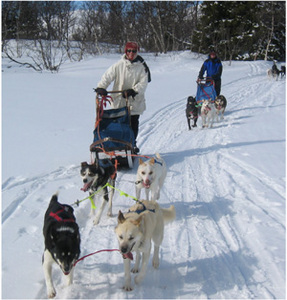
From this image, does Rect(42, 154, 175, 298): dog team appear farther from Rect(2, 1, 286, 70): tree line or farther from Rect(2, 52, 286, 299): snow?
Rect(2, 1, 286, 70): tree line

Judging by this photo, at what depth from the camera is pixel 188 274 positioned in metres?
2.70

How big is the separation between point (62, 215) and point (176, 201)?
1897 millimetres

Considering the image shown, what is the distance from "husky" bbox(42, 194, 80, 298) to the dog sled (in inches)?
87.5

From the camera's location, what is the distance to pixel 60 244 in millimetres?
2158

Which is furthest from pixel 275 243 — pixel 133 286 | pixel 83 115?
pixel 83 115

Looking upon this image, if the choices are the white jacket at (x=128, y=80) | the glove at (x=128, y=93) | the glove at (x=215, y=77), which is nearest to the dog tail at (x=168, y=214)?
the glove at (x=128, y=93)

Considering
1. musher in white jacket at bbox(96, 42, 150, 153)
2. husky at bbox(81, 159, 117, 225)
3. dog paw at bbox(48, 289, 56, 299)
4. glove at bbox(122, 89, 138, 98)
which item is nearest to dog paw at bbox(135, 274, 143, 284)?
dog paw at bbox(48, 289, 56, 299)

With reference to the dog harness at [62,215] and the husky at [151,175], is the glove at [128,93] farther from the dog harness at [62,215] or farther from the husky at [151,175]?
the dog harness at [62,215]

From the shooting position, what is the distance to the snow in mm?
2580

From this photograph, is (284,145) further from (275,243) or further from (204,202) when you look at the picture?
(275,243)

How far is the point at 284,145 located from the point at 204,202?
303 cm

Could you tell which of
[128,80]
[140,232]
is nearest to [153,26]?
[128,80]

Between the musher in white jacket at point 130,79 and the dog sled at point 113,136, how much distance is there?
0.24m

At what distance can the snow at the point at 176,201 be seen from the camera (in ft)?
8.46
